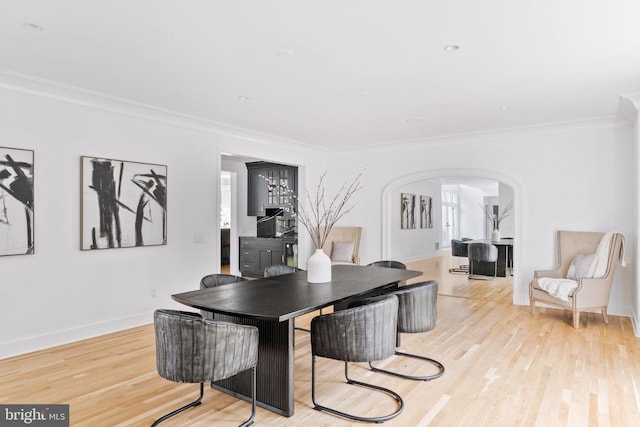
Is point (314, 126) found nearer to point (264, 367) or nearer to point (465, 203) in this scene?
point (264, 367)

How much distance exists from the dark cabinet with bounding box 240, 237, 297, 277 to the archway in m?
1.74

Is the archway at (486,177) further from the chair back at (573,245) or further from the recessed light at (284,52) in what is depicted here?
the recessed light at (284,52)

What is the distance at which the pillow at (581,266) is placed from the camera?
5117mm

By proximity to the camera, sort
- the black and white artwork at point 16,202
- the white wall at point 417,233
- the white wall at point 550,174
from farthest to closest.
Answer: the white wall at point 417,233, the white wall at point 550,174, the black and white artwork at point 16,202

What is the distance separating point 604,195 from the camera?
5.46 meters

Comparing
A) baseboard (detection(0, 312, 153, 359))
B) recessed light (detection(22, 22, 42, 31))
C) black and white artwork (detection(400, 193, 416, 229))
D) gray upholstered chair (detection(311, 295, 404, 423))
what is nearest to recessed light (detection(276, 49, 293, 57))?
recessed light (detection(22, 22, 42, 31))

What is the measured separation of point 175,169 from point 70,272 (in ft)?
5.50

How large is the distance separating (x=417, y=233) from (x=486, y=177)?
561cm

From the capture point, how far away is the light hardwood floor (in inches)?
107

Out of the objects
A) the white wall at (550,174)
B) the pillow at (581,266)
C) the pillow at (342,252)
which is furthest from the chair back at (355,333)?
the pillow at (342,252)

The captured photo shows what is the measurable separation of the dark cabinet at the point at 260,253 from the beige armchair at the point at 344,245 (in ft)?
2.52

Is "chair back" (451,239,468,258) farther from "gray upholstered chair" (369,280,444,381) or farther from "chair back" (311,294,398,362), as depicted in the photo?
"chair back" (311,294,398,362)

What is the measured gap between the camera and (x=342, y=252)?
24.3ft

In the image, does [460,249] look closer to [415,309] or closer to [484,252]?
[484,252]
